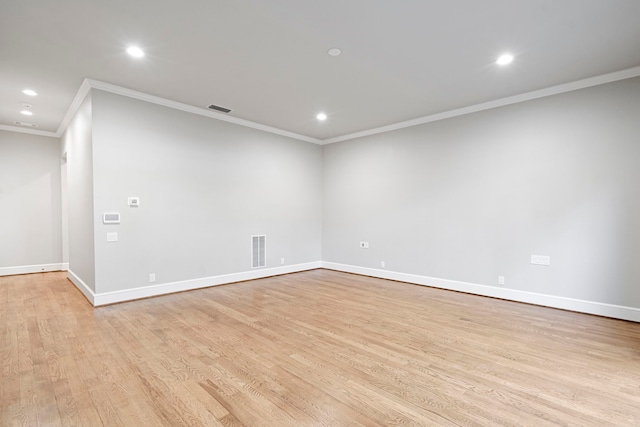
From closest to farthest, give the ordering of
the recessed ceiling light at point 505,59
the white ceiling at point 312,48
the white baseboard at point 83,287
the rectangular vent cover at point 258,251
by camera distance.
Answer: the white ceiling at point 312,48 → the recessed ceiling light at point 505,59 → the white baseboard at point 83,287 → the rectangular vent cover at point 258,251

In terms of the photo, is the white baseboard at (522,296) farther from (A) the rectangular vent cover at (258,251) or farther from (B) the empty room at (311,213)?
(A) the rectangular vent cover at (258,251)

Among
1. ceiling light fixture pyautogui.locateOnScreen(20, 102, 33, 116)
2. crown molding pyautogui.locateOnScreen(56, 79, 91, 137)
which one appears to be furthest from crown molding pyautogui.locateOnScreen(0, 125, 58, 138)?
ceiling light fixture pyautogui.locateOnScreen(20, 102, 33, 116)

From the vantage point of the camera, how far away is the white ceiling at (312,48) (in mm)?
2500

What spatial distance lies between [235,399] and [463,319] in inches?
110

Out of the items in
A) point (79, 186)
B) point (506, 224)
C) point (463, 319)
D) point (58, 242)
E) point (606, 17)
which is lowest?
point (463, 319)

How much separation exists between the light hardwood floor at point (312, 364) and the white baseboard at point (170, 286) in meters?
0.17

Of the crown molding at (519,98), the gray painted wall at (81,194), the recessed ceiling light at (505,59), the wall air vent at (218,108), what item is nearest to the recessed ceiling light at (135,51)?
the gray painted wall at (81,194)

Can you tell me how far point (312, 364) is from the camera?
2.50 meters

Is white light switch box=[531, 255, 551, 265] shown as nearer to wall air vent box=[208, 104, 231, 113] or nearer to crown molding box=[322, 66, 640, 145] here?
crown molding box=[322, 66, 640, 145]

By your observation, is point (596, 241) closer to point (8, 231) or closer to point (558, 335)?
point (558, 335)

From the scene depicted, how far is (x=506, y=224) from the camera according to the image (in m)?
4.45

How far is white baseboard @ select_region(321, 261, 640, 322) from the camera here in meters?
3.61

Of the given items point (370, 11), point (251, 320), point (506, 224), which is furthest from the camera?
point (506, 224)

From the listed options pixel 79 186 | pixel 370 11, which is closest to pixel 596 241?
pixel 370 11
